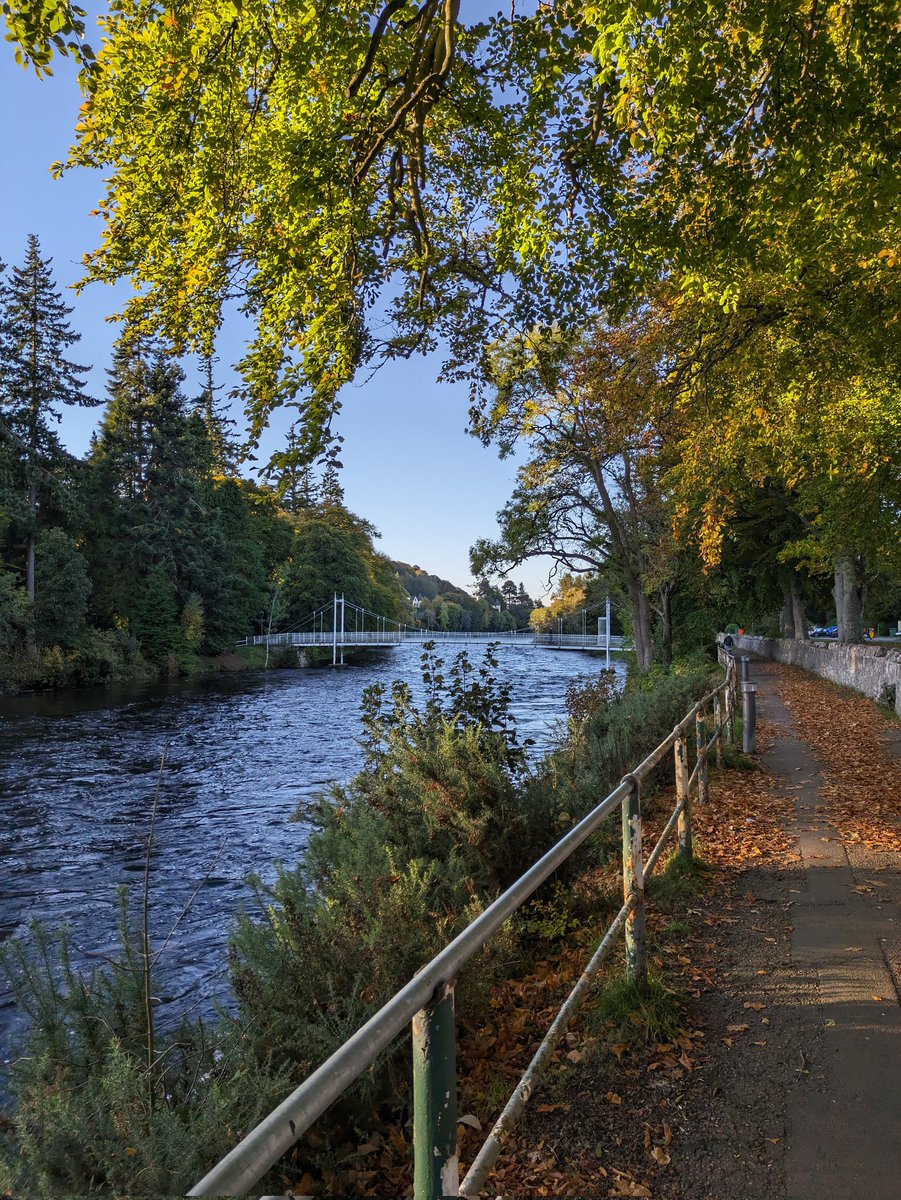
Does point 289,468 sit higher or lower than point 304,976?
higher

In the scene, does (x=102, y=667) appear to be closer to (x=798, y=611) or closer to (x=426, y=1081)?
(x=798, y=611)

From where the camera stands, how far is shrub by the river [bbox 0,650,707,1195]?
3080mm

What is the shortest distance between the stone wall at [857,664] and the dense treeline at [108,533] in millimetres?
26586

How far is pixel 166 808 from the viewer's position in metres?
15.0

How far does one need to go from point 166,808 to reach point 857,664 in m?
16.5

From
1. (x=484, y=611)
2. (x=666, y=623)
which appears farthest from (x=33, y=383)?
(x=484, y=611)

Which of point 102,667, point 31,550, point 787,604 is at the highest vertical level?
point 31,550

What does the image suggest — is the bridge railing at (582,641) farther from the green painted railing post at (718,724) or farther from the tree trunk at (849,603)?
the green painted railing post at (718,724)

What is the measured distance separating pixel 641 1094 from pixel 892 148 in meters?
5.84

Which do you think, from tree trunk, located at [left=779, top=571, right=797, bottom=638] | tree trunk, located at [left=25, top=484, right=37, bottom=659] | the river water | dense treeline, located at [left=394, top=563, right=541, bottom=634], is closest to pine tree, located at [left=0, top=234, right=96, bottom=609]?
tree trunk, located at [left=25, top=484, right=37, bottom=659]

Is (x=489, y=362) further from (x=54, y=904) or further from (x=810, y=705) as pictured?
(x=810, y=705)

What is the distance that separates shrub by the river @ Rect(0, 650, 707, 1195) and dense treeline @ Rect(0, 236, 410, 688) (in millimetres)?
33033

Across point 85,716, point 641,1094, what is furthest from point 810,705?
point 85,716

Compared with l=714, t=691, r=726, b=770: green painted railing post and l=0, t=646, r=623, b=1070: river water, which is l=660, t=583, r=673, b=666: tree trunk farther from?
l=714, t=691, r=726, b=770: green painted railing post
